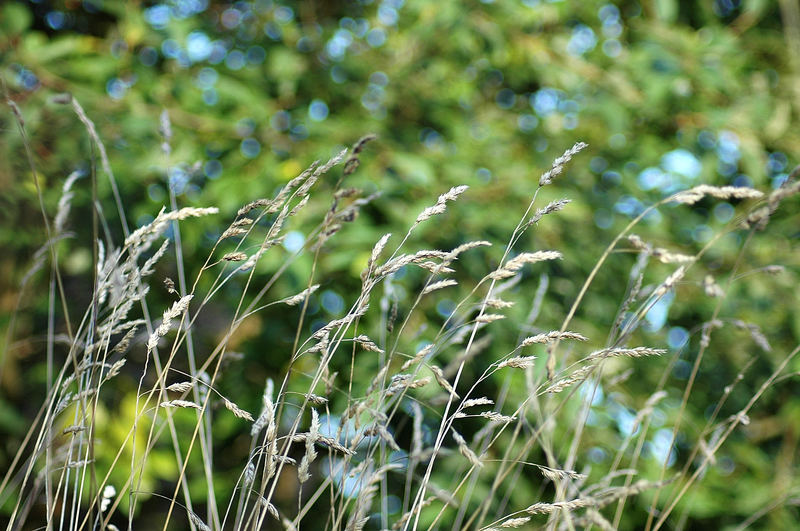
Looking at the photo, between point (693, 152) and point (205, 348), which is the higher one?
point (693, 152)

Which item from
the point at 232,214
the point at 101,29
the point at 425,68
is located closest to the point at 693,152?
the point at 425,68

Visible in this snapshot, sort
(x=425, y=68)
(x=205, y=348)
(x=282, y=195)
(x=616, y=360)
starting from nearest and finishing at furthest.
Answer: (x=282, y=195), (x=616, y=360), (x=425, y=68), (x=205, y=348)

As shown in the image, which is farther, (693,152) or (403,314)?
(693,152)

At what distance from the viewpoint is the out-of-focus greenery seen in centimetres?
183

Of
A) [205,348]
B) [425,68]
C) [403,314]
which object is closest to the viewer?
[403,314]

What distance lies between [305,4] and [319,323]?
3.24ft

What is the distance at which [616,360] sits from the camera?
1.91 meters

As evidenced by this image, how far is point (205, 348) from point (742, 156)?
1765mm

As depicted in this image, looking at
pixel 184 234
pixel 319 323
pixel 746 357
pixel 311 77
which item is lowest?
pixel 746 357

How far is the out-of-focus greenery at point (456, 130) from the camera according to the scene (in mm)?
1832

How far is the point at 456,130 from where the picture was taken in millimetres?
1986

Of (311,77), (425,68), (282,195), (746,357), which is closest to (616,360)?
(746,357)

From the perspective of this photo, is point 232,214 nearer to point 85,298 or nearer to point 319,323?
point 319,323

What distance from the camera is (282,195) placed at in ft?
2.97
